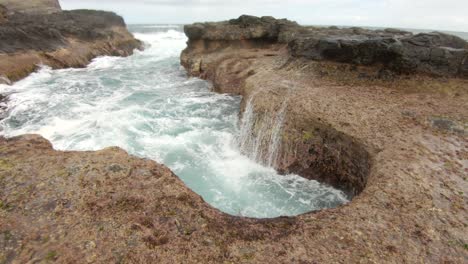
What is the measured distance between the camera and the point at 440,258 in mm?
3721

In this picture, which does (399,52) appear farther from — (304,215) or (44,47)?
(44,47)

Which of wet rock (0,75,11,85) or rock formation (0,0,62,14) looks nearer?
wet rock (0,75,11,85)

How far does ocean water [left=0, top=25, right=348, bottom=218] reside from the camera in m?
7.42

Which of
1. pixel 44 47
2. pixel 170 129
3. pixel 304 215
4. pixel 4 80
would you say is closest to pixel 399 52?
pixel 304 215

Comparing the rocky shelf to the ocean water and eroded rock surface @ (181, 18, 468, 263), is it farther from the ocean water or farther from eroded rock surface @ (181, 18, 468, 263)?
the ocean water

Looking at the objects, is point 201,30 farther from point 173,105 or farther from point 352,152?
point 352,152

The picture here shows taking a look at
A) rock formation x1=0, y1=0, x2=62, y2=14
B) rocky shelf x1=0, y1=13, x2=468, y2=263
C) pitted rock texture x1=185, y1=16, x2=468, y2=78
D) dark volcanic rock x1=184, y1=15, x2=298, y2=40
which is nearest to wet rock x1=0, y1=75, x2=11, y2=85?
dark volcanic rock x1=184, y1=15, x2=298, y2=40

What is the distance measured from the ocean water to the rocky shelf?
41.8 inches

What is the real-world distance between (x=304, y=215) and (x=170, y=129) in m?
8.06

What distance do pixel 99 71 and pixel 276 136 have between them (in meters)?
19.5

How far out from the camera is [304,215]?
4.59 m

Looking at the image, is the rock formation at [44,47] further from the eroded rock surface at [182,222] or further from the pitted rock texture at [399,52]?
the pitted rock texture at [399,52]

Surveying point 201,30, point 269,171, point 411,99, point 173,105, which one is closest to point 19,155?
point 269,171

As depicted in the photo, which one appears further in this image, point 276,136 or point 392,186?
point 276,136
